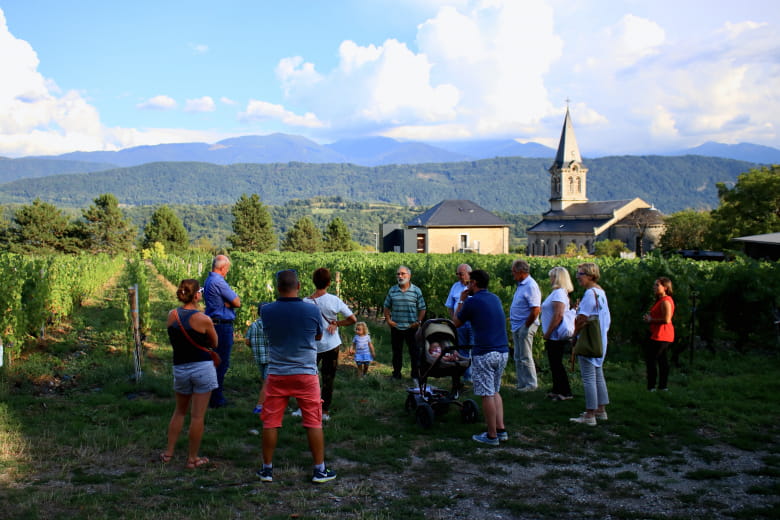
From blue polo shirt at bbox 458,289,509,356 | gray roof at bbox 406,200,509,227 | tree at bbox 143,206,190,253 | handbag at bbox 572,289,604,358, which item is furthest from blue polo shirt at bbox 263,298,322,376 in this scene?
tree at bbox 143,206,190,253

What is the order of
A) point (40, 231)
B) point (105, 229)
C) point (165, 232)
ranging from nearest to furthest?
point (40, 231) < point (105, 229) < point (165, 232)

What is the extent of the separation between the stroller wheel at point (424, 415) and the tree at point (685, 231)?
69195 mm

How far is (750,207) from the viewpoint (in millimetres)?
47656

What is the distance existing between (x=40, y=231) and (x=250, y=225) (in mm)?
27983

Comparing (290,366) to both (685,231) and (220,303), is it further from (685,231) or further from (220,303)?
(685,231)

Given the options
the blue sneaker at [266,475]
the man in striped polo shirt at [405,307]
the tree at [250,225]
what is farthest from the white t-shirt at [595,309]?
the tree at [250,225]

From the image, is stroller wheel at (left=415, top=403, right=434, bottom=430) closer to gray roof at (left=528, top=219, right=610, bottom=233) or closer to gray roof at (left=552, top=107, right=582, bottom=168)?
gray roof at (left=528, top=219, right=610, bottom=233)

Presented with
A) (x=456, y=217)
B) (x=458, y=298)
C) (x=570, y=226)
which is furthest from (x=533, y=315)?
(x=570, y=226)

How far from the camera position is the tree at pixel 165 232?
254ft

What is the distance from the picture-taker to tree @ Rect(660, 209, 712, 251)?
6931 centimetres

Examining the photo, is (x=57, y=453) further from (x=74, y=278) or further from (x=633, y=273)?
(x=74, y=278)

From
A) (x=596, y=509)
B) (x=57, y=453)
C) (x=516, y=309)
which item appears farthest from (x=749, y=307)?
(x=57, y=453)

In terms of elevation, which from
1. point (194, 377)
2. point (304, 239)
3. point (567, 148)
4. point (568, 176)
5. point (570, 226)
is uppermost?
point (567, 148)

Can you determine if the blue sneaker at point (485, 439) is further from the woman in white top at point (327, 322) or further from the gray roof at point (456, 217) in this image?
the gray roof at point (456, 217)
